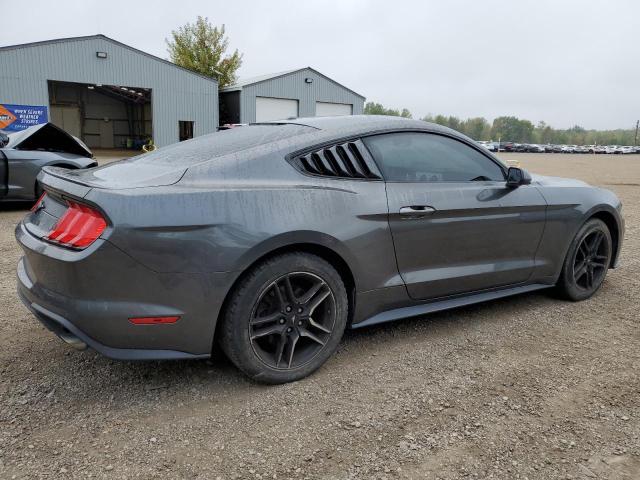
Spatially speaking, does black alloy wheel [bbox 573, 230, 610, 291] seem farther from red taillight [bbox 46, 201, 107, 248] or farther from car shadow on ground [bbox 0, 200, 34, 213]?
car shadow on ground [bbox 0, 200, 34, 213]

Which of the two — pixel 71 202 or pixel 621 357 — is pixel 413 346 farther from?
pixel 71 202

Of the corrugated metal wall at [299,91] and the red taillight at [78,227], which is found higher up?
the corrugated metal wall at [299,91]

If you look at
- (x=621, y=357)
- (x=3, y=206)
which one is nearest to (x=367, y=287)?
(x=621, y=357)

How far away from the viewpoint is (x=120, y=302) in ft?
7.93

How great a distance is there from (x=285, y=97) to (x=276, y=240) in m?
31.4

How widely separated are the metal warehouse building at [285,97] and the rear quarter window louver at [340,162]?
29.1 meters

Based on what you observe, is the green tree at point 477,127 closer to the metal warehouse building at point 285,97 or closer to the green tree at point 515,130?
the green tree at point 515,130

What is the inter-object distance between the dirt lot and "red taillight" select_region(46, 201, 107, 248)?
2.74ft

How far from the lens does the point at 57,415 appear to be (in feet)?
8.32

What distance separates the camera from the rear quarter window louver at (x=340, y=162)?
2955mm

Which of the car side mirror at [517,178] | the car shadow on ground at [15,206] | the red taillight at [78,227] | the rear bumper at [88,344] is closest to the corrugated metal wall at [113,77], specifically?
the car shadow on ground at [15,206]

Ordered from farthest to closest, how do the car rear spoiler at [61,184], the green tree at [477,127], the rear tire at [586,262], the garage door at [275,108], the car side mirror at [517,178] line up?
the green tree at [477,127], the garage door at [275,108], the rear tire at [586,262], the car side mirror at [517,178], the car rear spoiler at [61,184]

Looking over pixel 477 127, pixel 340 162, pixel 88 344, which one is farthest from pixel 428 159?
pixel 477 127

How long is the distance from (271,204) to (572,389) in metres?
1.90
